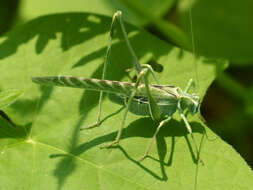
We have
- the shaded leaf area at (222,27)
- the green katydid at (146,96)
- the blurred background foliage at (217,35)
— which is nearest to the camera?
the green katydid at (146,96)

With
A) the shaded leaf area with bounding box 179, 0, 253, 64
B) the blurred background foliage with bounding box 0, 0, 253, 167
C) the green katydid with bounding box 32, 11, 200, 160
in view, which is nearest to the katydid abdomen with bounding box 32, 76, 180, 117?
the green katydid with bounding box 32, 11, 200, 160

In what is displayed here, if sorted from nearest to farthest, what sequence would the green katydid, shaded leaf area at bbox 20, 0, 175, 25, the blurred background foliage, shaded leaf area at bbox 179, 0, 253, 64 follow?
1. the green katydid
2. the blurred background foliage
3. shaded leaf area at bbox 179, 0, 253, 64
4. shaded leaf area at bbox 20, 0, 175, 25

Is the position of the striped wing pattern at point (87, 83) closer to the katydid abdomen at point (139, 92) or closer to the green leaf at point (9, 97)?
the katydid abdomen at point (139, 92)

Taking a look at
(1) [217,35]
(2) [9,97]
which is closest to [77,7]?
(1) [217,35]

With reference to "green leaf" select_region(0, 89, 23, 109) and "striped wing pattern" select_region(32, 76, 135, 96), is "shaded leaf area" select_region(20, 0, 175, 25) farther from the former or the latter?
"green leaf" select_region(0, 89, 23, 109)

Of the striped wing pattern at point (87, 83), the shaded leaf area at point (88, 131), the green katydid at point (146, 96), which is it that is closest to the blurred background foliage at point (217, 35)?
the shaded leaf area at point (88, 131)

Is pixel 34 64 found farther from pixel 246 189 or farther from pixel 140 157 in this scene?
pixel 246 189

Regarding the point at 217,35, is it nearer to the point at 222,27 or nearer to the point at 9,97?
the point at 222,27

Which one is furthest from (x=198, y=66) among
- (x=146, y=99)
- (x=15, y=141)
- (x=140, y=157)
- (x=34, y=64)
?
(x=15, y=141)
